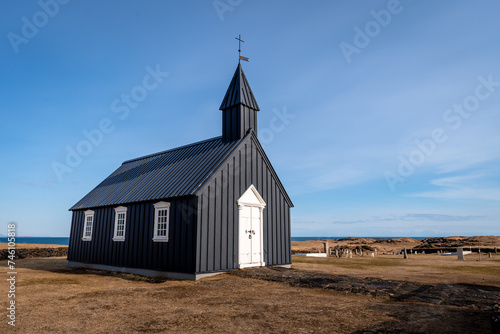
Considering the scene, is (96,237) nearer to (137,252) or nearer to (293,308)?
(137,252)

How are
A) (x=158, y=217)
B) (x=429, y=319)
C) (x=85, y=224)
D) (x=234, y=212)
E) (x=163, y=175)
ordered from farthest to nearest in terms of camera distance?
1. (x=85, y=224)
2. (x=163, y=175)
3. (x=158, y=217)
4. (x=234, y=212)
5. (x=429, y=319)

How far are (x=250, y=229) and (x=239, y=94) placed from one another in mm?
7550

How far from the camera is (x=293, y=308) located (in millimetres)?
8406

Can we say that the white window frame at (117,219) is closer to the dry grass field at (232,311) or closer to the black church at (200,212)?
the black church at (200,212)

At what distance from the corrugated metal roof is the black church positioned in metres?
0.08

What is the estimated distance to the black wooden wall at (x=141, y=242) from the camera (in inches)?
576

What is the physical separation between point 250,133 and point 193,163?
3470 millimetres

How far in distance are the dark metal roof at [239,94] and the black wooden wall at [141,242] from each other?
6.76m

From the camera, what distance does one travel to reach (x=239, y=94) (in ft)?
62.2

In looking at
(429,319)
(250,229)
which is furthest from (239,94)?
(429,319)

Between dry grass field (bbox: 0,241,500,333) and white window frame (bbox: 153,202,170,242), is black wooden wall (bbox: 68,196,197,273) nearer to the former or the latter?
white window frame (bbox: 153,202,170,242)

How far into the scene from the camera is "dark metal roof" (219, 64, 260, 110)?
19.0 metres

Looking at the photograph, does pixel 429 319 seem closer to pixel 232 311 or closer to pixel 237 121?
pixel 232 311

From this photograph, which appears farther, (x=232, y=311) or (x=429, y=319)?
(x=232, y=311)
